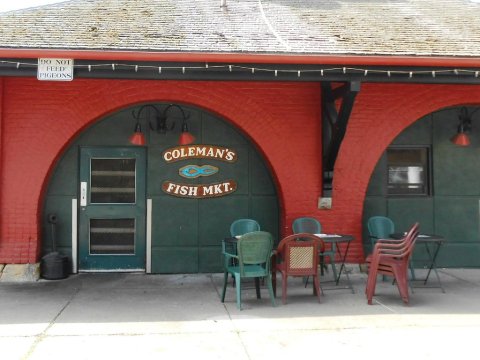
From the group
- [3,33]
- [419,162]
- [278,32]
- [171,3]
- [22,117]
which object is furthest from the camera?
[171,3]

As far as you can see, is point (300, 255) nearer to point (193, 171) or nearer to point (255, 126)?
point (255, 126)

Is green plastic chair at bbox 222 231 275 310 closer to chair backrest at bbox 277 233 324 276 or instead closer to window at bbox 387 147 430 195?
chair backrest at bbox 277 233 324 276

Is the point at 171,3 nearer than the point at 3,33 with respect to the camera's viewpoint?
No

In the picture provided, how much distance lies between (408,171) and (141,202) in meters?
4.75

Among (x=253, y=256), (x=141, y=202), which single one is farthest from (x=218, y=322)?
(x=141, y=202)

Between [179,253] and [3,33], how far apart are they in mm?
4296

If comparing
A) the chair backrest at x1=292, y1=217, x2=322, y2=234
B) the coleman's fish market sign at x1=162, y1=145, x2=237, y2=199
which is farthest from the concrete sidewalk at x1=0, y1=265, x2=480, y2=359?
the coleman's fish market sign at x1=162, y1=145, x2=237, y2=199

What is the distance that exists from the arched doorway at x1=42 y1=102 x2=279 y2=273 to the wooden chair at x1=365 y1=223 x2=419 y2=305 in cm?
262

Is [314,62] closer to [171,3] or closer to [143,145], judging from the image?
[143,145]

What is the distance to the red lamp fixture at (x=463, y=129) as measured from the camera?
26.6 ft

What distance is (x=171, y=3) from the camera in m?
9.55

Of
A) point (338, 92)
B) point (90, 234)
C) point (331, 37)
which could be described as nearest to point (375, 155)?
point (338, 92)

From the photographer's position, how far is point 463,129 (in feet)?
27.1

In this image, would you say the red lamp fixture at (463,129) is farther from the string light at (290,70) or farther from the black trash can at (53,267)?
the black trash can at (53,267)
